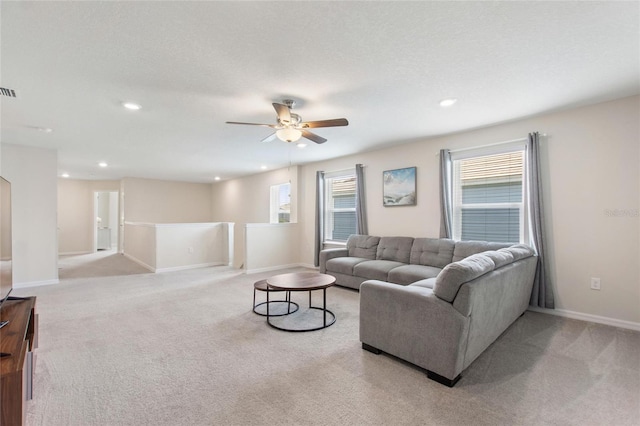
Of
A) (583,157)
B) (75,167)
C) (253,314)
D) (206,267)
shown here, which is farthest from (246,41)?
(75,167)

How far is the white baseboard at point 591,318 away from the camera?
305cm

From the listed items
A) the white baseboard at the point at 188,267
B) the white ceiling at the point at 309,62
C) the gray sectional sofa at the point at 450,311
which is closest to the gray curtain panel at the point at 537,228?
the gray sectional sofa at the point at 450,311

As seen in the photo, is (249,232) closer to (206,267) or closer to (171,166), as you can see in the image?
(206,267)

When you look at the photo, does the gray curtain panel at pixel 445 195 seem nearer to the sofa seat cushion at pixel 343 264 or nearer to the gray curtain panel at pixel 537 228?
the gray curtain panel at pixel 537 228

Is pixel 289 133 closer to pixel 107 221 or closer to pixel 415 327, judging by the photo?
pixel 415 327

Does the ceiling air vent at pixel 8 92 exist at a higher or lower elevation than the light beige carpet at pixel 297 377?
higher

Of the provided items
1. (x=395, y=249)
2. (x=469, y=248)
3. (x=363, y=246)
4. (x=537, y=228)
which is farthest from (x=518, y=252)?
(x=363, y=246)

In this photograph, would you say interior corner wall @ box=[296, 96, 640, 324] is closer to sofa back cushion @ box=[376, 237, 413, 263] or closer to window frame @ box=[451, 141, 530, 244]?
window frame @ box=[451, 141, 530, 244]

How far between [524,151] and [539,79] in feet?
4.55

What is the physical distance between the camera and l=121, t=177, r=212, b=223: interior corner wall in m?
8.74

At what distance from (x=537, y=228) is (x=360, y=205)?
278 centimetres

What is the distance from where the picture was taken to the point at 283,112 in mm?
2721

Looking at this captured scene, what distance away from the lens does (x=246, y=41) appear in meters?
2.04

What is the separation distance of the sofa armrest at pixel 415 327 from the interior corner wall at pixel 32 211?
570cm
